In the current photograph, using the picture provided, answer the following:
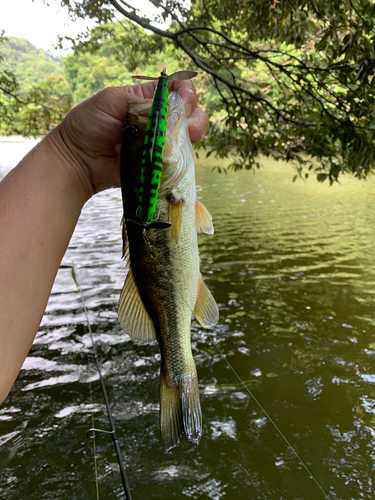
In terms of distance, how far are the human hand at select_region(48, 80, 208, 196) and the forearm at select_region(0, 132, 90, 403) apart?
91mm

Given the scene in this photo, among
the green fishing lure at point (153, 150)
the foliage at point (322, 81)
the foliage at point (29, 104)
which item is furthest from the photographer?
the foliage at point (29, 104)

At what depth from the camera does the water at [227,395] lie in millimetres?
3352

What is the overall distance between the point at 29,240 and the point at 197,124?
2.98 feet

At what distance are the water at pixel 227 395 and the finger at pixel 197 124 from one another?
314 centimetres

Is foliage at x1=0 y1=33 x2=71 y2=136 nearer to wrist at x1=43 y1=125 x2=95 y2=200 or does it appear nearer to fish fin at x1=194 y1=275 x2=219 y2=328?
wrist at x1=43 y1=125 x2=95 y2=200

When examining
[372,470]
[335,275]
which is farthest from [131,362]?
[335,275]

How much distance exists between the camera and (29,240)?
134cm

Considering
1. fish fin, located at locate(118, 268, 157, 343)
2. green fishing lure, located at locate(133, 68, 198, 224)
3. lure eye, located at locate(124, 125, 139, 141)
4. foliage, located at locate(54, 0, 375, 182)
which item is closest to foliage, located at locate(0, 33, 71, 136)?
foliage, located at locate(54, 0, 375, 182)

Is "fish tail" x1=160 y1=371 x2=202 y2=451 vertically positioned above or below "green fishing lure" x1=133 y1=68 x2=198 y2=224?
below

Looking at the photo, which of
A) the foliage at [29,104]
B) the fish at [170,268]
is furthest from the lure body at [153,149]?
the foliage at [29,104]

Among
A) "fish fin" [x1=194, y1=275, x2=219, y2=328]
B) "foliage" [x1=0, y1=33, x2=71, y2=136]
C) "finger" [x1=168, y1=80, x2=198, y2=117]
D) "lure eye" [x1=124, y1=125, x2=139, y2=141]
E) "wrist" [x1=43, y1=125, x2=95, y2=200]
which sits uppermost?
"foliage" [x1=0, y1=33, x2=71, y2=136]

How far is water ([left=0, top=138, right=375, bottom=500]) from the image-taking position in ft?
11.0

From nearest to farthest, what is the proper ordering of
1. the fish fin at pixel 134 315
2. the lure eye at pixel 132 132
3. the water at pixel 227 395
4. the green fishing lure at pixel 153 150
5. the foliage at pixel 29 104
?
the green fishing lure at pixel 153 150 → the lure eye at pixel 132 132 → the fish fin at pixel 134 315 → the water at pixel 227 395 → the foliage at pixel 29 104

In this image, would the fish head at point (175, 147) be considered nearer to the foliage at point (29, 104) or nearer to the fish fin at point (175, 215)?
the fish fin at point (175, 215)
